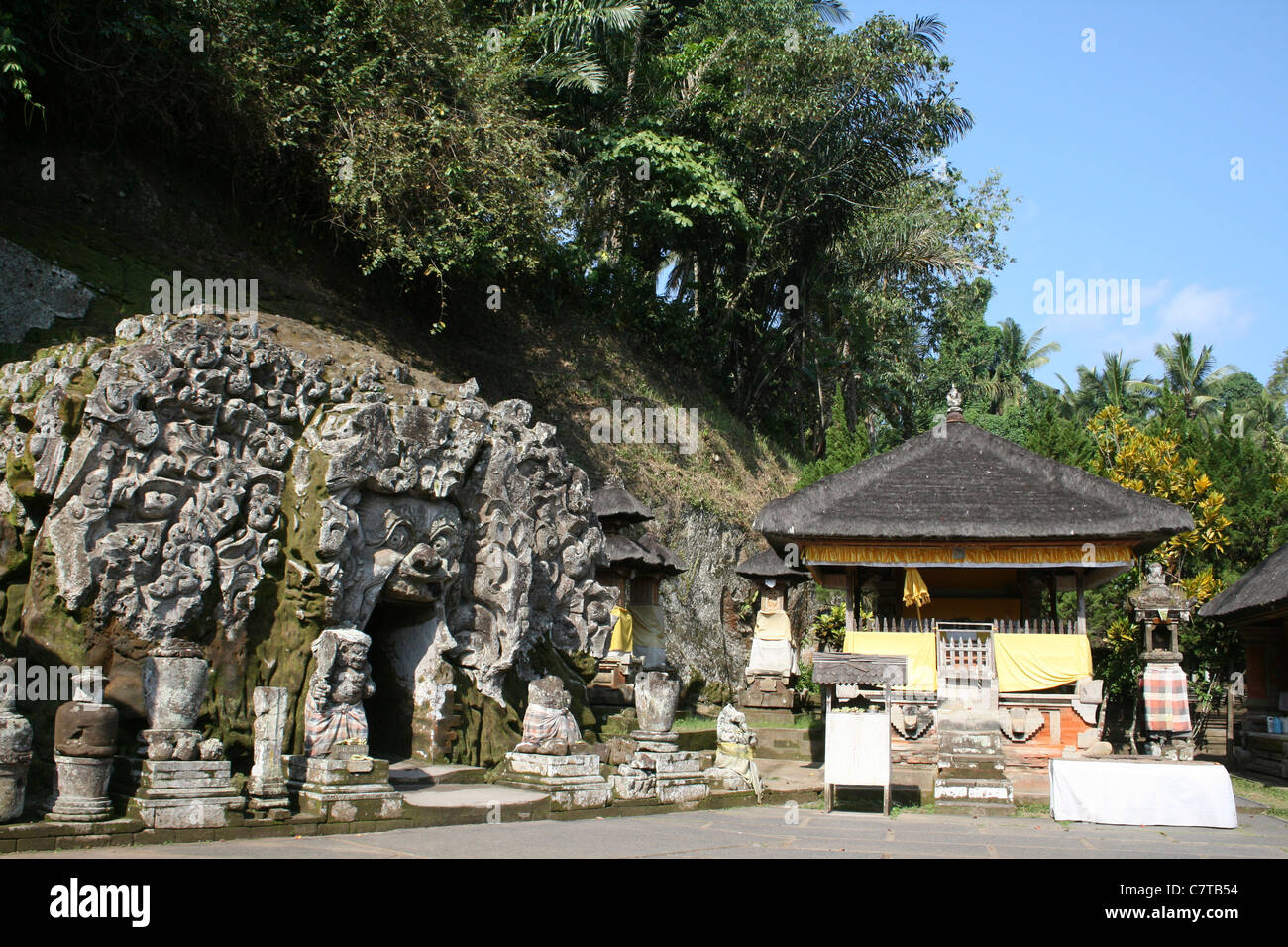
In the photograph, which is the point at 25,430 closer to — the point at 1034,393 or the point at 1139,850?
the point at 1139,850

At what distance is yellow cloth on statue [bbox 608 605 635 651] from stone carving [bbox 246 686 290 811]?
357 inches

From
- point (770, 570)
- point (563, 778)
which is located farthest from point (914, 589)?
point (563, 778)

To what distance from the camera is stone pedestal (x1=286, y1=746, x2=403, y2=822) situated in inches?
362

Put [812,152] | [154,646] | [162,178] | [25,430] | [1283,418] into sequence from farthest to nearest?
1. [1283,418]
2. [812,152]
3. [162,178]
4. [25,430]
5. [154,646]

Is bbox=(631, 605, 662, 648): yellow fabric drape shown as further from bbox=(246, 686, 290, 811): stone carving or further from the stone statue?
bbox=(246, 686, 290, 811): stone carving

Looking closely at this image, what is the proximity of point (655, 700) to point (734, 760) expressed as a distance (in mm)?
1377

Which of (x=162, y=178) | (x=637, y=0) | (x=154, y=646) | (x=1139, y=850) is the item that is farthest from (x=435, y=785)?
(x=637, y=0)

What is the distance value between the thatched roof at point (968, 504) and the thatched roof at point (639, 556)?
8.26 feet

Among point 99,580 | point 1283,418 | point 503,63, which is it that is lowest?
point 99,580

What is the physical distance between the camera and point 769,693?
18.5 metres

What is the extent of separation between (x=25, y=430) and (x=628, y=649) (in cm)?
1055

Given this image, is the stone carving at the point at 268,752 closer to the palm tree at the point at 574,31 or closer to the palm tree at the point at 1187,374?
the palm tree at the point at 574,31

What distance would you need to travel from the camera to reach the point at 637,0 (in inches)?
989

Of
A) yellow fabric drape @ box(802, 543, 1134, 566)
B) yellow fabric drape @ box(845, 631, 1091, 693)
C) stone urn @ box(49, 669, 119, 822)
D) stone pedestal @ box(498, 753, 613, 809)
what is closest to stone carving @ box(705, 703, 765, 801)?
stone pedestal @ box(498, 753, 613, 809)
